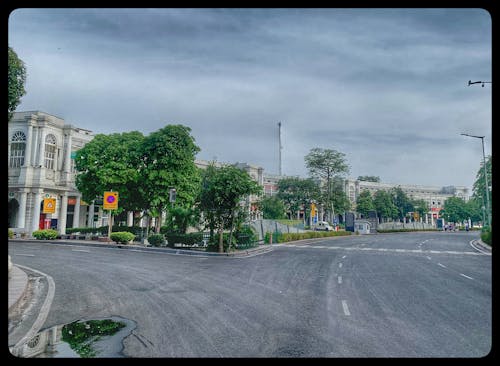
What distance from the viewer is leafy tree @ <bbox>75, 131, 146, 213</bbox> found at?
4253 cm

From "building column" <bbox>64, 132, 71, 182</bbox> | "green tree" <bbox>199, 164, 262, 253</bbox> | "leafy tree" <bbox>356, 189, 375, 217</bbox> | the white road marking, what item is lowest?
the white road marking

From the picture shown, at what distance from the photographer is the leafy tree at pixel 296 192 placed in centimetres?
8806

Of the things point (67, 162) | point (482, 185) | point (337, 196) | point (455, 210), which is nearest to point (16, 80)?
point (482, 185)

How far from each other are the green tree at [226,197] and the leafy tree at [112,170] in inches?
706

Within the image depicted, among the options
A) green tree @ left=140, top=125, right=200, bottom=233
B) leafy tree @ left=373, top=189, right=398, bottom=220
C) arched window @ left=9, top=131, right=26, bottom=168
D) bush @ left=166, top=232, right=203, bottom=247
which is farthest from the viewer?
leafy tree @ left=373, top=189, right=398, bottom=220

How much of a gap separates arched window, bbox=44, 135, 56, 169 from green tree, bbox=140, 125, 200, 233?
14.3 metres

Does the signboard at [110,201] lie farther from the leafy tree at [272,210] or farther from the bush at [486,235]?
the leafy tree at [272,210]

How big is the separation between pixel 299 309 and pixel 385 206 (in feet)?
308

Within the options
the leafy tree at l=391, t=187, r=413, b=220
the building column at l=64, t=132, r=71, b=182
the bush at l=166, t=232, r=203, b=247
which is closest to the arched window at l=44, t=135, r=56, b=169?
the building column at l=64, t=132, r=71, b=182

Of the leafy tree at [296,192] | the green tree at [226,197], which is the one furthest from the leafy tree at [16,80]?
the leafy tree at [296,192]

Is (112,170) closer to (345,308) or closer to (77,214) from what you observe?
(77,214)

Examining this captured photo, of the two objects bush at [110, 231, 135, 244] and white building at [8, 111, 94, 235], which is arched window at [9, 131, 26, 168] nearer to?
bush at [110, 231, 135, 244]
